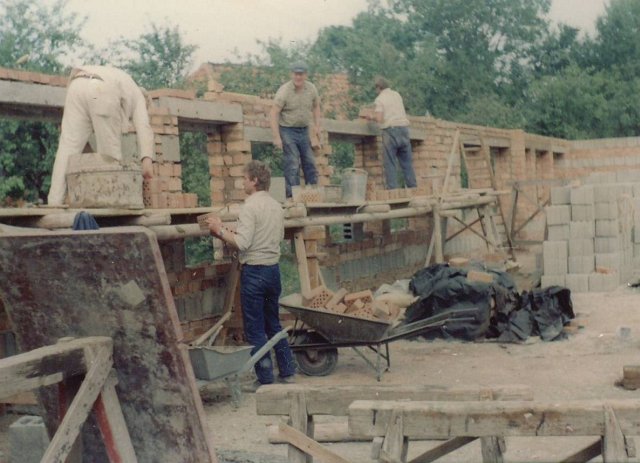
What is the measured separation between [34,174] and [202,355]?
32.3 ft

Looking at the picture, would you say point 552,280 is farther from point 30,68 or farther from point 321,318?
point 30,68

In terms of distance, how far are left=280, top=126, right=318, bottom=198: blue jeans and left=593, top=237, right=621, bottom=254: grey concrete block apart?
478 centimetres

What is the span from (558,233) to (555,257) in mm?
435

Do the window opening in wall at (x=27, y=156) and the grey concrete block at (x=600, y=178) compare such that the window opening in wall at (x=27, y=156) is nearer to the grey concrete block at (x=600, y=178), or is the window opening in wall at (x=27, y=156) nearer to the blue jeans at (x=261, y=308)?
the blue jeans at (x=261, y=308)

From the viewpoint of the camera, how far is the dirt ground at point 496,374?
232 inches

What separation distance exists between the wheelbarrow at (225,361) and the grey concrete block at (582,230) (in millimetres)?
7265

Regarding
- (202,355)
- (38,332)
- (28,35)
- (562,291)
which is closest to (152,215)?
(202,355)

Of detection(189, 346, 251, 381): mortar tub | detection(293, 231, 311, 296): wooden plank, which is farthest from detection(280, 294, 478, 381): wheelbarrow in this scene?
detection(189, 346, 251, 381): mortar tub

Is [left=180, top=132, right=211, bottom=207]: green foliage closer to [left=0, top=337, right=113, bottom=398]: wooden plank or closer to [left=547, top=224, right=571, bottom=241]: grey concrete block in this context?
[left=547, top=224, right=571, bottom=241]: grey concrete block

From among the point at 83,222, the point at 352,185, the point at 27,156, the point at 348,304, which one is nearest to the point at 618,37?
the point at 27,156

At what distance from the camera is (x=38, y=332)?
3496 mm

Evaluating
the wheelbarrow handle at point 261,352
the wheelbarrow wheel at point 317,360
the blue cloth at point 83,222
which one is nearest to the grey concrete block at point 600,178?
the wheelbarrow wheel at point 317,360

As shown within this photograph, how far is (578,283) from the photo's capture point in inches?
504

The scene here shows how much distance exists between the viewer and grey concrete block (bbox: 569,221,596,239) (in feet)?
43.2
